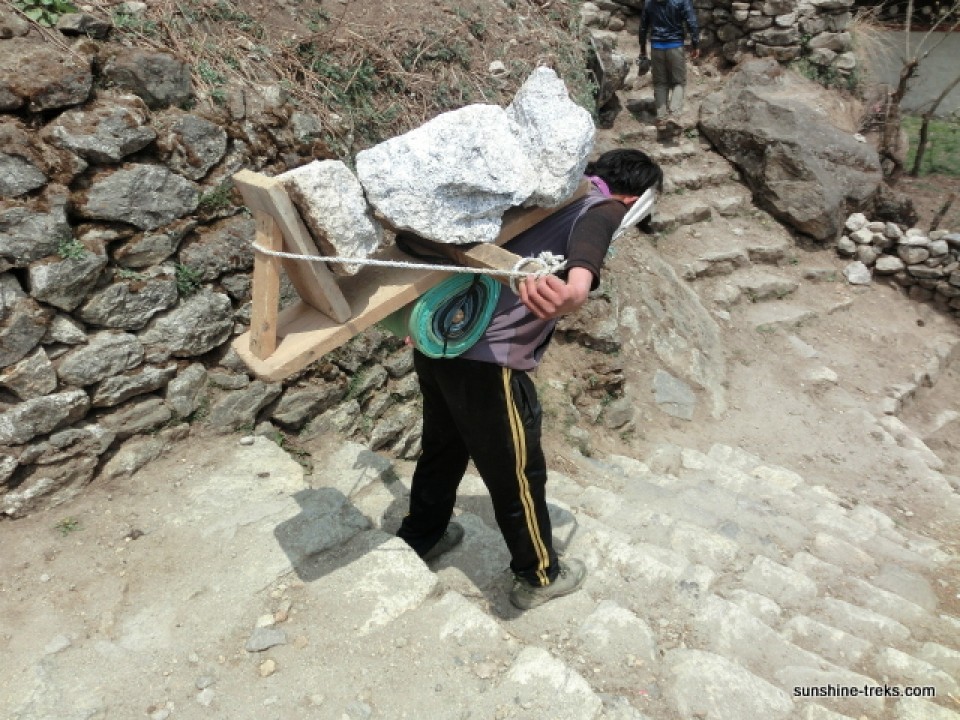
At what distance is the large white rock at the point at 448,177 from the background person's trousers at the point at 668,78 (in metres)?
6.93

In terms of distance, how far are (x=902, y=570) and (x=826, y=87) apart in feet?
25.6

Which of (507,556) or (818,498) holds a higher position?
(507,556)

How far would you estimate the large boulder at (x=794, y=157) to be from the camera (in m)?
7.75

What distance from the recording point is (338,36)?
441 cm

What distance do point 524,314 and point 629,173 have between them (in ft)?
2.00

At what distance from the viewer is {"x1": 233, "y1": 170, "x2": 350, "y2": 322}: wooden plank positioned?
1810 mm

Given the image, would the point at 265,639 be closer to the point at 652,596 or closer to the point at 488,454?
the point at 488,454

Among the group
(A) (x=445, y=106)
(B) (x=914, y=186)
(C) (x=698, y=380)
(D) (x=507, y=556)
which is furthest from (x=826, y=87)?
(D) (x=507, y=556)

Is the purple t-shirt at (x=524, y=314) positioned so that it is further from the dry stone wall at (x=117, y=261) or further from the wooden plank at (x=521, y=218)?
the dry stone wall at (x=117, y=261)

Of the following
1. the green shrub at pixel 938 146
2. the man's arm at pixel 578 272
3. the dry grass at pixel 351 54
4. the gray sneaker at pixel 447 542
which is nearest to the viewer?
the man's arm at pixel 578 272

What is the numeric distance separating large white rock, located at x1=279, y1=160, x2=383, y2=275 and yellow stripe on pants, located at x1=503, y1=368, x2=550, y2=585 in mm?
643

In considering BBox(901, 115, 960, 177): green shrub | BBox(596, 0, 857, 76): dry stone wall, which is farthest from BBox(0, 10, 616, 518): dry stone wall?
BBox(901, 115, 960, 177): green shrub

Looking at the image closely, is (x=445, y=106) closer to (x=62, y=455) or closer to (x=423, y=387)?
(x=423, y=387)

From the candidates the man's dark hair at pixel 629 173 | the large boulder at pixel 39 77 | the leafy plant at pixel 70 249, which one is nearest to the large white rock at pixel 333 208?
the man's dark hair at pixel 629 173
